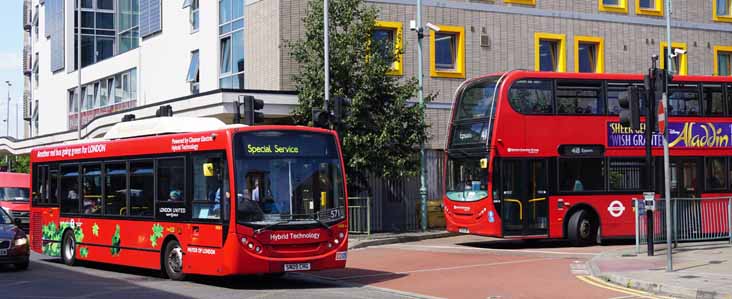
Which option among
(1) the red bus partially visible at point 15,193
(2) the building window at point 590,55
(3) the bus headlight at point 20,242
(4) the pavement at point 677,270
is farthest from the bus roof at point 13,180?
(4) the pavement at point 677,270

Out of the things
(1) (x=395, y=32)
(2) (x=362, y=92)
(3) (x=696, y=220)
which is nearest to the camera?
(3) (x=696, y=220)

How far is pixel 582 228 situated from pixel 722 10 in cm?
→ 1962

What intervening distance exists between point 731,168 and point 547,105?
5484mm

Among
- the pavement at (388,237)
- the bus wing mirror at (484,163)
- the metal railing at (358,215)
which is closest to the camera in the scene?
the bus wing mirror at (484,163)

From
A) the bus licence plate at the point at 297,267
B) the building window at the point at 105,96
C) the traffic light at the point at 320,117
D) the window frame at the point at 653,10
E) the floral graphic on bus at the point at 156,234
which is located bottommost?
the bus licence plate at the point at 297,267

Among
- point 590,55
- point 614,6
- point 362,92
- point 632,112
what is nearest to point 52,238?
point 362,92

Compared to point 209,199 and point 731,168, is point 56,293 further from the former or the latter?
point 731,168

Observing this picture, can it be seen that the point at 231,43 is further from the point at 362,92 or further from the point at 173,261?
the point at 173,261

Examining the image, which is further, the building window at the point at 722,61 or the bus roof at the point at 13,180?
the building window at the point at 722,61

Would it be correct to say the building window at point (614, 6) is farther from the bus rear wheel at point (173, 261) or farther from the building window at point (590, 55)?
the bus rear wheel at point (173, 261)

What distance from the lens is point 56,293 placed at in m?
15.7

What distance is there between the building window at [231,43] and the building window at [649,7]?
15009 millimetres

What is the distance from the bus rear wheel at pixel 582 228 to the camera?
79.2 ft

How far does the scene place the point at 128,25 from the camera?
167 ft
